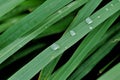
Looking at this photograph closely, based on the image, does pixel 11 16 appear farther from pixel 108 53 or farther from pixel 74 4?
pixel 108 53

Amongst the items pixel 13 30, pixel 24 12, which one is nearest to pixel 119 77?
pixel 13 30

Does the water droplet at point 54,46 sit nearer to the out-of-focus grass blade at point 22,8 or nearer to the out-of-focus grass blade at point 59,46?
the out-of-focus grass blade at point 59,46

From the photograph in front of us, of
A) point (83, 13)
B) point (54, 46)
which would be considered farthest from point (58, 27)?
point (54, 46)

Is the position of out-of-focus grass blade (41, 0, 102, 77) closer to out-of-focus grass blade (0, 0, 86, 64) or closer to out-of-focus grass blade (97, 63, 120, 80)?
out-of-focus grass blade (0, 0, 86, 64)

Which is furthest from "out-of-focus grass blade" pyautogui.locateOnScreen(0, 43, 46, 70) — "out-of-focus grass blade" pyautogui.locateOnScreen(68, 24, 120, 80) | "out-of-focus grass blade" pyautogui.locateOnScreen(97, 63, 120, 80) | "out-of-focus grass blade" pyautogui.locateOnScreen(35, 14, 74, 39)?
"out-of-focus grass blade" pyautogui.locateOnScreen(97, 63, 120, 80)

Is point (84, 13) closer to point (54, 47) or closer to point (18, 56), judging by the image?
point (54, 47)

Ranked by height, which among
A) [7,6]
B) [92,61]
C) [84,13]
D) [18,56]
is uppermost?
[7,6]

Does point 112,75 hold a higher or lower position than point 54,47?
lower
